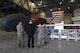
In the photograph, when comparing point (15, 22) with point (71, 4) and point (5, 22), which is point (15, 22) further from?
point (71, 4)

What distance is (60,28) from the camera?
38.0 ft

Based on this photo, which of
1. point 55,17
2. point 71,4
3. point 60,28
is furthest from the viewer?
point 71,4

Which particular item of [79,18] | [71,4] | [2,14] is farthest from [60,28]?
[2,14]

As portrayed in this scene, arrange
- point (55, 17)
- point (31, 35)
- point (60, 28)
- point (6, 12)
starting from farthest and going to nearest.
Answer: point (6, 12) → point (55, 17) → point (60, 28) → point (31, 35)

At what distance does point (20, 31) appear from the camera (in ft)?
23.2

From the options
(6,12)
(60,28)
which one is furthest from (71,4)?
(60,28)

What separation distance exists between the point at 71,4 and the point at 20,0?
9559 millimetres

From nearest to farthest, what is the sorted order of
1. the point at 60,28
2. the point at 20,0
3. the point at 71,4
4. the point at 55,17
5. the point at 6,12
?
the point at 60,28 → the point at 55,17 → the point at 20,0 → the point at 71,4 → the point at 6,12

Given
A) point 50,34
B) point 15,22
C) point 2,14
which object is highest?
point 2,14

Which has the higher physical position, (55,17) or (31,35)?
(55,17)

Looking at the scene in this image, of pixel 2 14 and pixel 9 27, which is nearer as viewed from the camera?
pixel 9 27

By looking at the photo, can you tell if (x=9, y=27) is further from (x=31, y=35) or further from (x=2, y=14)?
(x=2, y=14)

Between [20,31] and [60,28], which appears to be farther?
[60,28]

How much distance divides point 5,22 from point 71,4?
603 inches
